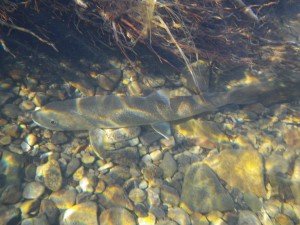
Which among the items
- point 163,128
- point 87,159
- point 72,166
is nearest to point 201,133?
point 163,128

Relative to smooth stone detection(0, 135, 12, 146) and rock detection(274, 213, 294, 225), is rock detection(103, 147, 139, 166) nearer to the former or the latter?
smooth stone detection(0, 135, 12, 146)

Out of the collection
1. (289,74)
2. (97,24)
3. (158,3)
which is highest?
(158,3)

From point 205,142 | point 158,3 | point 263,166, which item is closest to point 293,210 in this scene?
point 263,166

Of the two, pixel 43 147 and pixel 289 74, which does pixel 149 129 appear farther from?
pixel 289 74

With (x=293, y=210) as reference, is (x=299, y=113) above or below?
above

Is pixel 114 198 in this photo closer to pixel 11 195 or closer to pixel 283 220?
pixel 11 195

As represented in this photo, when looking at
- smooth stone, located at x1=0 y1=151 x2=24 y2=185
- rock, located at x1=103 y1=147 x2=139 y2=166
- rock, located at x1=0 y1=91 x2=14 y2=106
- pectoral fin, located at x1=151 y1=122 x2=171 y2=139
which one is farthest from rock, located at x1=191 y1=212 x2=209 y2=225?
rock, located at x1=0 y1=91 x2=14 y2=106

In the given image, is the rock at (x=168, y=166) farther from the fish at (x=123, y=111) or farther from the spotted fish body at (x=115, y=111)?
the spotted fish body at (x=115, y=111)
